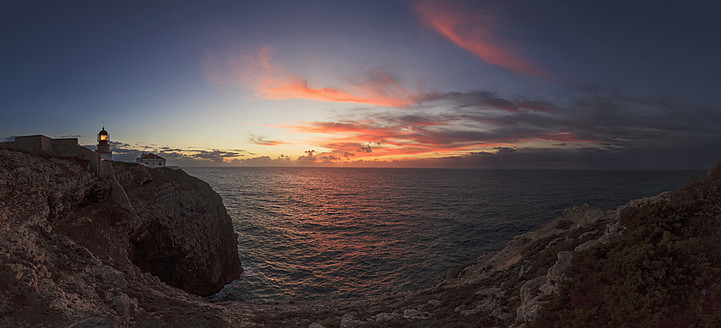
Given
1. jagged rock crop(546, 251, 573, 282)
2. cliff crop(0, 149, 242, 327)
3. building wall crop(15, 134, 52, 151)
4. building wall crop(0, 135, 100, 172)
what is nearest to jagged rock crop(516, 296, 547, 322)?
jagged rock crop(546, 251, 573, 282)

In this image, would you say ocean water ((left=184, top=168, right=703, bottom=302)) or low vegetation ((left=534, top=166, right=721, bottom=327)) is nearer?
low vegetation ((left=534, top=166, right=721, bottom=327))

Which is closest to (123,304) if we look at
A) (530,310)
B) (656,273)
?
(530,310)

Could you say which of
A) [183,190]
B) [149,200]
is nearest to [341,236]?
[183,190]

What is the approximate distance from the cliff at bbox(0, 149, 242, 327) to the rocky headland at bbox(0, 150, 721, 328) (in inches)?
2.9

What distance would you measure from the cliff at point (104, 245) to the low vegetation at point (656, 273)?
14819 mm

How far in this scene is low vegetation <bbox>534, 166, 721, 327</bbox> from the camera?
264 inches

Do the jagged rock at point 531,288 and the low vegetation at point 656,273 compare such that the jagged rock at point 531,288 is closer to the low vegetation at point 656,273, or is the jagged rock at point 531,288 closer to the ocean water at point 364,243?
the low vegetation at point 656,273

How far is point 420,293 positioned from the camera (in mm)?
17703

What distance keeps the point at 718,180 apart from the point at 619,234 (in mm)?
3533

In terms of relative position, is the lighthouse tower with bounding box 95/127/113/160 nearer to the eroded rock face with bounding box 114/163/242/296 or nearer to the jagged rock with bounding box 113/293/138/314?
the eroded rock face with bounding box 114/163/242/296

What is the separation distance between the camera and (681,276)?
697cm

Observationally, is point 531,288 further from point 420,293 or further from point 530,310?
point 420,293

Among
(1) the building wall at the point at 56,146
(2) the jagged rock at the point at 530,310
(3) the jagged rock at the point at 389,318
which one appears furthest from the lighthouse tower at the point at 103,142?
(2) the jagged rock at the point at 530,310

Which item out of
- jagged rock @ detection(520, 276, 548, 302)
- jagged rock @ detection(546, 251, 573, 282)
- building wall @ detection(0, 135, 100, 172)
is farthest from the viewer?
building wall @ detection(0, 135, 100, 172)
